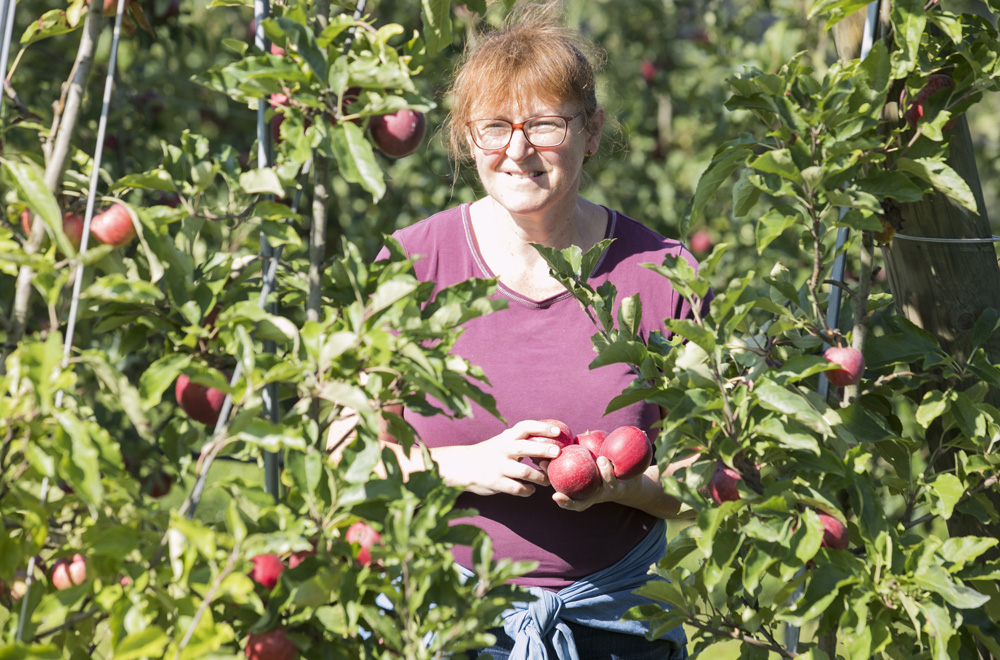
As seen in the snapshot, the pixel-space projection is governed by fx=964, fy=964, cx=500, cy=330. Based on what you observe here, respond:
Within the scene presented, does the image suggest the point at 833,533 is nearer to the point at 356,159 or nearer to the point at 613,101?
the point at 356,159

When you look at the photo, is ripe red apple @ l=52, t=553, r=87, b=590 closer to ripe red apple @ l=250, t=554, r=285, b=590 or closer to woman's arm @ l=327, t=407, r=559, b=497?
ripe red apple @ l=250, t=554, r=285, b=590

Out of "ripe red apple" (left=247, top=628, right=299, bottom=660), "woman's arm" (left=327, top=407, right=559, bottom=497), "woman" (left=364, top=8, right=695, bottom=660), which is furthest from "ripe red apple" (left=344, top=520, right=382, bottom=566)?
"woman" (left=364, top=8, right=695, bottom=660)

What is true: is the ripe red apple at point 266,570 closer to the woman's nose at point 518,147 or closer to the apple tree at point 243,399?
the apple tree at point 243,399

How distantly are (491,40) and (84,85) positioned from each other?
0.89 meters

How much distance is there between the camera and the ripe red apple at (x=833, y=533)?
49.5 inches

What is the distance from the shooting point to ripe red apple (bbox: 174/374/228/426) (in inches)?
47.3

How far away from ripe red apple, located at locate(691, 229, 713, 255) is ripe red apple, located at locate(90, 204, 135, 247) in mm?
3800

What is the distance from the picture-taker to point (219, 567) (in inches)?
38.7

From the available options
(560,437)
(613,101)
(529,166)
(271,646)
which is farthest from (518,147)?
(613,101)

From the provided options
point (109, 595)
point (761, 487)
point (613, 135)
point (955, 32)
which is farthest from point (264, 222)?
point (613, 135)

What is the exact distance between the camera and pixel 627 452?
1.52 m

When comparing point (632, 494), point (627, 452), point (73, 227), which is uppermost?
point (73, 227)

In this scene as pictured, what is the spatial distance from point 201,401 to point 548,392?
0.65m

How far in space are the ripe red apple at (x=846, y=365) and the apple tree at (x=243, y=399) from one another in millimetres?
522
